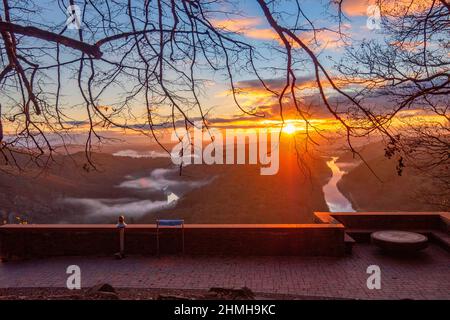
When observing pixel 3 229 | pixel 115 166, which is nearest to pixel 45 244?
pixel 3 229

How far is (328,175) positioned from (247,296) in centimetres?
13356

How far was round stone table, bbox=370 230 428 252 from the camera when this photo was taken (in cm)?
1141

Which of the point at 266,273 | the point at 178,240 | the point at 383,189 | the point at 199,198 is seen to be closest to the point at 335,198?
the point at 383,189

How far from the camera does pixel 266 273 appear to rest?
34.3 ft

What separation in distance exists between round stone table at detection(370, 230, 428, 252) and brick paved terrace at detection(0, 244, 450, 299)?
31cm

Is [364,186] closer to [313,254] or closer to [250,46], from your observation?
[313,254]

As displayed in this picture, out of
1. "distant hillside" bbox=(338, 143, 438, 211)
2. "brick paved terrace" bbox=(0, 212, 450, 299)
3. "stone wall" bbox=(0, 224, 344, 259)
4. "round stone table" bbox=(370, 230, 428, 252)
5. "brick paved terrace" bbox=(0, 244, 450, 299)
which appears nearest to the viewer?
"brick paved terrace" bbox=(0, 244, 450, 299)

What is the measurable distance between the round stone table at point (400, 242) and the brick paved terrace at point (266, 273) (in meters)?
0.31

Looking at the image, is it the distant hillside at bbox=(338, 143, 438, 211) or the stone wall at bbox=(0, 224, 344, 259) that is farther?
the distant hillside at bbox=(338, 143, 438, 211)

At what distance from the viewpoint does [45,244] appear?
1241cm

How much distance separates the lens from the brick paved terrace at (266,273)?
9273 millimetres

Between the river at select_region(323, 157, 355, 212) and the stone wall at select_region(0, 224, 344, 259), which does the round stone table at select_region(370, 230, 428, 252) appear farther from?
the river at select_region(323, 157, 355, 212)

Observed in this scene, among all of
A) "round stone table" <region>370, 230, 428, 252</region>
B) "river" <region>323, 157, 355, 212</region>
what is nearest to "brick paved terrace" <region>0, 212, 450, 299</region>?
"round stone table" <region>370, 230, 428, 252</region>

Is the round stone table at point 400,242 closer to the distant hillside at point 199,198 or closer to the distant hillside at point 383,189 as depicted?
the distant hillside at point 199,198
